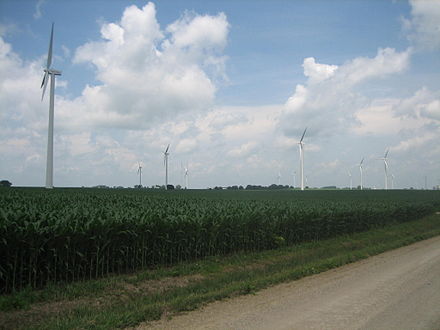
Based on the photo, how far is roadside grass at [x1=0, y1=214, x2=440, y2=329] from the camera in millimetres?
7961

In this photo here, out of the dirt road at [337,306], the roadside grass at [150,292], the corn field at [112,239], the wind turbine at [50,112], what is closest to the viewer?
the dirt road at [337,306]

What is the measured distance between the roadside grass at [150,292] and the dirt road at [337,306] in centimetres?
48

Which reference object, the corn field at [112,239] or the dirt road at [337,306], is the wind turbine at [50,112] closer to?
the corn field at [112,239]

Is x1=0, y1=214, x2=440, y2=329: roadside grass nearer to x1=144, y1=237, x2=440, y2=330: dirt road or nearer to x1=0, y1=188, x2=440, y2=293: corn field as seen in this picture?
x1=144, y1=237, x2=440, y2=330: dirt road

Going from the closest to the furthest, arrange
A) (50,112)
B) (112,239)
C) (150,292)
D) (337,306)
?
(337,306) < (150,292) < (112,239) < (50,112)

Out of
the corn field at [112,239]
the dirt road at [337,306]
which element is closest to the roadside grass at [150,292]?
the dirt road at [337,306]

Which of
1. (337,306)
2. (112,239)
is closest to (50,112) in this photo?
(112,239)

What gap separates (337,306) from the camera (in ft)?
28.6

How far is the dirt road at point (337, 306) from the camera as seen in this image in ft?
24.6

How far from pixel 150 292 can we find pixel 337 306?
16.4ft

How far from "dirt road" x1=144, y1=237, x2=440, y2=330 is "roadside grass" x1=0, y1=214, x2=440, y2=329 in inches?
18.9

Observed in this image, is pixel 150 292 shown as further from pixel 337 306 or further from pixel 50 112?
pixel 50 112

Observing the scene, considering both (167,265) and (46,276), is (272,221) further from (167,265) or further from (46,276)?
(46,276)

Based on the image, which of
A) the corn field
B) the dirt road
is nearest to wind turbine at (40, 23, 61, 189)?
the corn field
